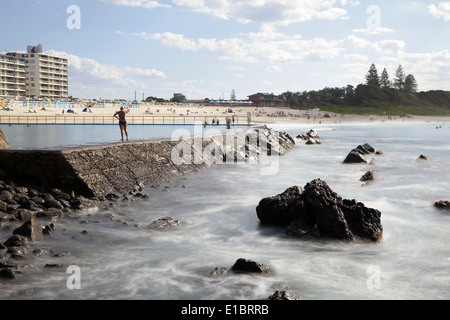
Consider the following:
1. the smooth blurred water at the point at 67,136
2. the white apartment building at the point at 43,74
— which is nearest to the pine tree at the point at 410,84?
the white apartment building at the point at 43,74

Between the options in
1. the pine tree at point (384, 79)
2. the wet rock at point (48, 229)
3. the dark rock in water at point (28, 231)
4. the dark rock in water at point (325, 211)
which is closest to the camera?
the dark rock in water at point (28, 231)

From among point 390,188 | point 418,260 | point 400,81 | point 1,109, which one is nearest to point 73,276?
point 418,260

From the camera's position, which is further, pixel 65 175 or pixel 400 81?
pixel 400 81

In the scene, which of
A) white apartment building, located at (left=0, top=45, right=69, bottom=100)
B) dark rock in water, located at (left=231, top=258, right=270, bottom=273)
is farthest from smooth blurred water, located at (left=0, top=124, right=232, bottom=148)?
white apartment building, located at (left=0, top=45, right=69, bottom=100)

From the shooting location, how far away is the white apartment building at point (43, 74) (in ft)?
449

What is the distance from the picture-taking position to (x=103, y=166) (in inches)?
472

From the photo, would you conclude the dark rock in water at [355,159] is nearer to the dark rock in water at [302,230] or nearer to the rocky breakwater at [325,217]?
the rocky breakwater at [325,217]

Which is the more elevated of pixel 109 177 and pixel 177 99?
pixel 177 99

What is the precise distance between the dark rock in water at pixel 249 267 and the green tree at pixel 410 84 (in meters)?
187

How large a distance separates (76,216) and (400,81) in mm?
186804

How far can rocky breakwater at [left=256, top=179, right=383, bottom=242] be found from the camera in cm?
824
